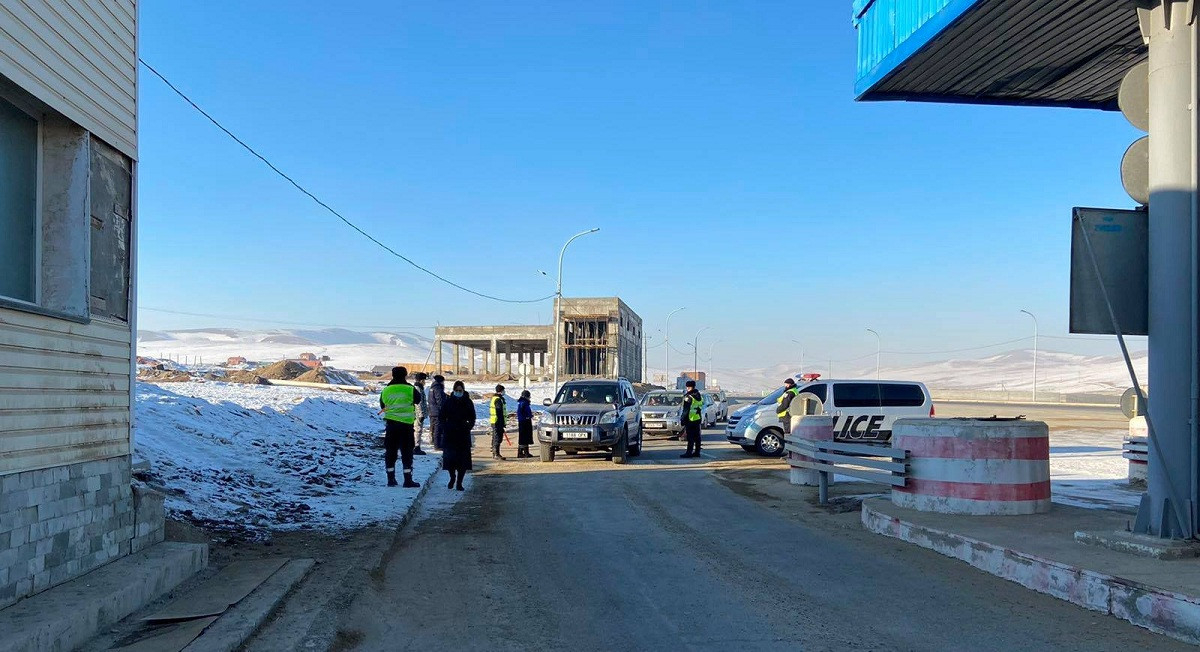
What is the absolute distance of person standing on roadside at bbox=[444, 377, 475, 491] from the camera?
13469 millimetres

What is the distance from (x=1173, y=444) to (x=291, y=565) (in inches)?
305

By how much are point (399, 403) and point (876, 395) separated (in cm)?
1273

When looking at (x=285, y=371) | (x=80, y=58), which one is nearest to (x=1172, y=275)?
(x=80, y=58)

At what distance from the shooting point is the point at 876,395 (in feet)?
70.4

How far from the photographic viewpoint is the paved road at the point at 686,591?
560 cm

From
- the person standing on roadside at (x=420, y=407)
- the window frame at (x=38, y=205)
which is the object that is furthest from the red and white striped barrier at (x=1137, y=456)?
the window frame at (x=38, y=205)

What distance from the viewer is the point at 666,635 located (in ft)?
18.5

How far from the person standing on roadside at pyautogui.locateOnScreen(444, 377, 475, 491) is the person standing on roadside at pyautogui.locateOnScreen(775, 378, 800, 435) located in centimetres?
825

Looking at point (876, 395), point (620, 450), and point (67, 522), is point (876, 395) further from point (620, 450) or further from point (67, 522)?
point (67, 522)

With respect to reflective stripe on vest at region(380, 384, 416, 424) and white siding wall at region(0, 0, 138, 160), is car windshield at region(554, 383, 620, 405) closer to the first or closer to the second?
reflective stripe on vest at region(380, 384, 416, 424)

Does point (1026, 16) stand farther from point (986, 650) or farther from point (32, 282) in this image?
point (32, 282)

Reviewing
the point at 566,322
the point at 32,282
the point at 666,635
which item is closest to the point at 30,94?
the point at 32,282

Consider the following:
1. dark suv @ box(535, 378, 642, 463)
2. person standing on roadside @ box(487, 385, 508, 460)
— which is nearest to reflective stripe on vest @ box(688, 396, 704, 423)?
dark suv @ box(535, 378, 642, 463)

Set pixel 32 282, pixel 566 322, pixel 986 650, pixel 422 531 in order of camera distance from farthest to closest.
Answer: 1. pixel 566 322
2. pixel 422 531
3. pixel 32 282
4. pixel 986 650
